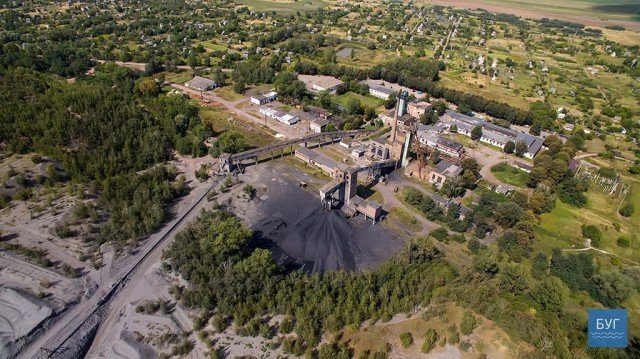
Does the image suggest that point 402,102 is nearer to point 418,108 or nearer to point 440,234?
point 440,234

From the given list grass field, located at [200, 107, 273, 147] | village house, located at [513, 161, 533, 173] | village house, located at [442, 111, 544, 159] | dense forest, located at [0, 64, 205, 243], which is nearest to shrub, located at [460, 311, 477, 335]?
dense forest, located at [0, 64, 205, 243]

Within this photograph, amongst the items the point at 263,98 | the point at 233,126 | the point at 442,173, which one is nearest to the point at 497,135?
the point at 442,173

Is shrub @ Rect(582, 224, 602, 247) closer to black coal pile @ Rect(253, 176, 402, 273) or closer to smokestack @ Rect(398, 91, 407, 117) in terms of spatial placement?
black coal pile @ Rect(253, 176, 402, 273)

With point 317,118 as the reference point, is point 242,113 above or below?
below

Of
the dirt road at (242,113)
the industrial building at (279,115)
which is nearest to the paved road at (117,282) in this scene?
the dirt road at (242,113)

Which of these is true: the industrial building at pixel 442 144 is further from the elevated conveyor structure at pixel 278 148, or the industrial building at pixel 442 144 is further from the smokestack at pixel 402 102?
the smokestack at pixel 402 102
